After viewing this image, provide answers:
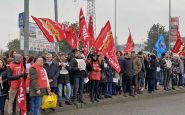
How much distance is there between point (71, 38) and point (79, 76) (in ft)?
5.05

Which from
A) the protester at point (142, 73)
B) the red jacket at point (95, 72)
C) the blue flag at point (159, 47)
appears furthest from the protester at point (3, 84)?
the blue flag at point (159, 47)

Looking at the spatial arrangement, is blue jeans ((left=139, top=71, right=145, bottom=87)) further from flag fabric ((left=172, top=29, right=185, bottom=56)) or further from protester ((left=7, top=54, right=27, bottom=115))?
protester ((left=7, top=54, right=27, bottom=115))

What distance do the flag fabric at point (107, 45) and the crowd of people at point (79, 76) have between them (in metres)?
0.28

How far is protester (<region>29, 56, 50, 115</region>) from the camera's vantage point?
10859mm

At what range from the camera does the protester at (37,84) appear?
35.6ft

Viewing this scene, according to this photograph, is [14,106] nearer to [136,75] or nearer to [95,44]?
[95,44]

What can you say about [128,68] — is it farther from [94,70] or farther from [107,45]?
[94,70]

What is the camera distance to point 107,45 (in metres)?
16.0

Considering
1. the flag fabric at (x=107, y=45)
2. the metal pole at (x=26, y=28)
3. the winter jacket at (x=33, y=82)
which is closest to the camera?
the winter jacket at (x=33, y=82)

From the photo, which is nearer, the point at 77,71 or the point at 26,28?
the point at 77,71

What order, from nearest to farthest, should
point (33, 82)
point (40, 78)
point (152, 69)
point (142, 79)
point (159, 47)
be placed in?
point (33, 82)
point (40, 78)
point (152, 69)
point (142, 79)
point (159, 47)

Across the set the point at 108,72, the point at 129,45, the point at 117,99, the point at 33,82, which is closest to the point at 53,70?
the point at 33,82

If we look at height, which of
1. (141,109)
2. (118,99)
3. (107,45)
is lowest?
(141,109)

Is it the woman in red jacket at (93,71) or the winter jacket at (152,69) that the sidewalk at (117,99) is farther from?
the winter jacket at (152,69)
